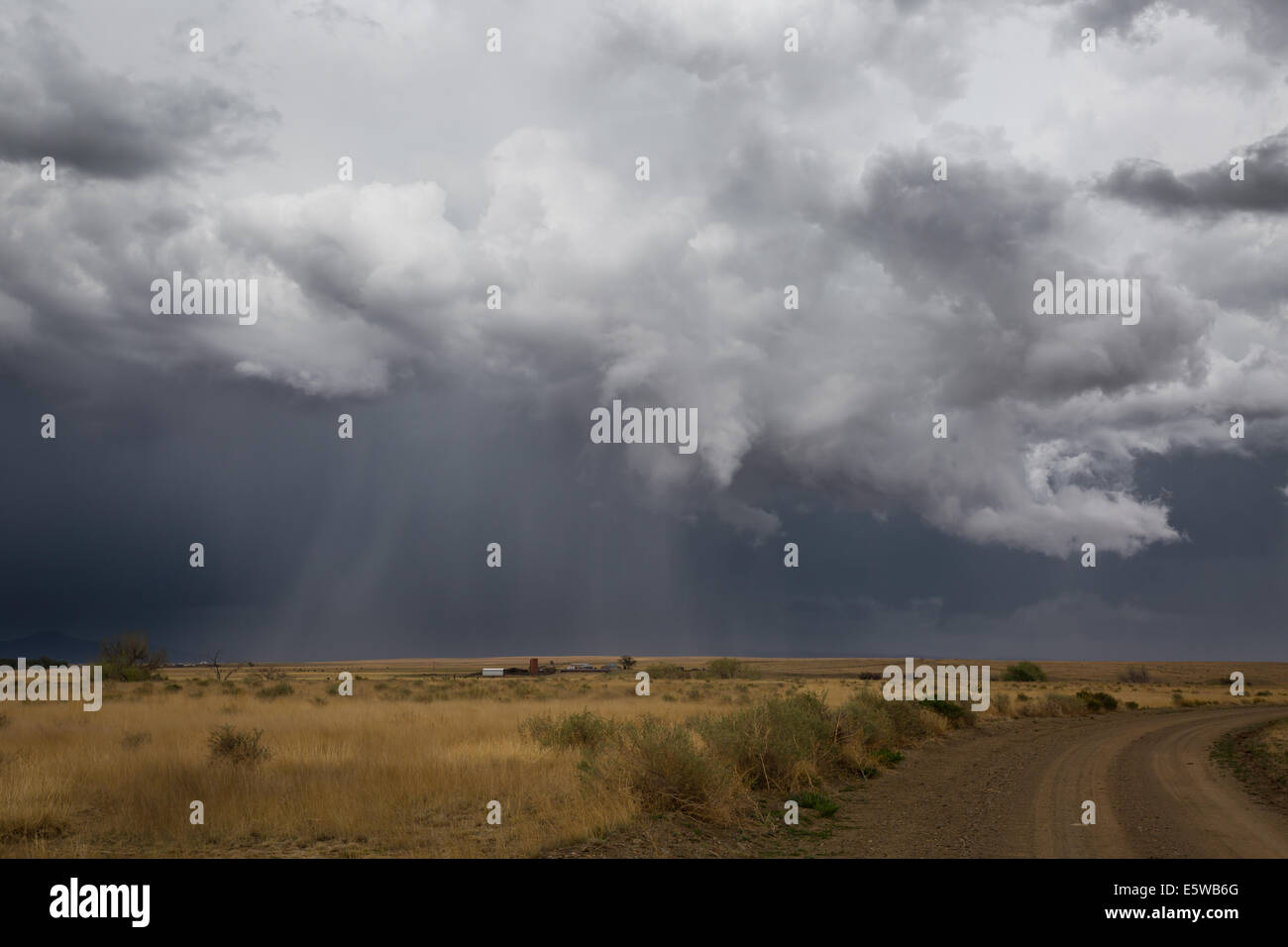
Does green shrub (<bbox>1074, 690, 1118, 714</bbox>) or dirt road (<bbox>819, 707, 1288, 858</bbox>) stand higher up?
dirt road (<bbox>819, 707, 1288, 858</bbox>)

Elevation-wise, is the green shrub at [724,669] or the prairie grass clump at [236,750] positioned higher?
the prairie grass clump at [236,750]

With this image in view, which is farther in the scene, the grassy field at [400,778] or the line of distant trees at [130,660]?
the line of distant trees at [130,660]

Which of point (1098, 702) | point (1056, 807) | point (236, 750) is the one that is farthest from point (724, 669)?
point (1056, 807)

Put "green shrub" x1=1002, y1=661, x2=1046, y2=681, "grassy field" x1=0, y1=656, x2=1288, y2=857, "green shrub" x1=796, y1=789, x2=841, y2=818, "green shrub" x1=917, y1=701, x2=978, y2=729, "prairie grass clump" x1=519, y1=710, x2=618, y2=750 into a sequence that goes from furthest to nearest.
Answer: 1. "green shrub" x1=1002, y1=661, x2=1046, y2=681
2. "green shrub" x1=917, y1=701, x2=978, y2=729
3. "prairie grass clump" x1=519, y1=710, x2=618, y2=750
4. "green shrub" x1=796, y1=789, x2=841, y2=818
5. "grassy field" x1=0, y1=656, x2=1288, y2=857

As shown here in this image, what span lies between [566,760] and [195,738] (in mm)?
9884

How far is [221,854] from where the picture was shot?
9.45 metres

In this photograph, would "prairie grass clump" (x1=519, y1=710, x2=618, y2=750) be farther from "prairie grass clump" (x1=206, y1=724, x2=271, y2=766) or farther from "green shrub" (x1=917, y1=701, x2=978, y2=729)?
"green shrub" (x1=917, y1=701, x2=978, y2=729)

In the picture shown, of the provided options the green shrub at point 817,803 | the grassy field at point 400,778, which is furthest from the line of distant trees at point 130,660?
the green shrub at point 817,803

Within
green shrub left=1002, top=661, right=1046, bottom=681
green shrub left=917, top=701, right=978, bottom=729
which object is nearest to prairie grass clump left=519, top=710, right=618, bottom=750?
green shrub left=917, top=701, right=978, bottom=729

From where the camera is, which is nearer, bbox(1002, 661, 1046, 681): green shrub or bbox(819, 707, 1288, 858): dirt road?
bbox(819, 707, 1288, 858): dirt road

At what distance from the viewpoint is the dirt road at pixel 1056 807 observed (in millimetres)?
10328

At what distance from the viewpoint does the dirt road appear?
33.9 ft

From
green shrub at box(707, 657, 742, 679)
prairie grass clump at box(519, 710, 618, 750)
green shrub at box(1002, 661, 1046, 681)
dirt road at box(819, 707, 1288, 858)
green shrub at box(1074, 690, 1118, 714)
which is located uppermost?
prairie grass clump at box(519, 710, 618, 750)

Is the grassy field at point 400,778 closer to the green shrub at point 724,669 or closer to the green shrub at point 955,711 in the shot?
the green shrub at point 955,711
